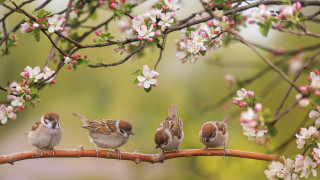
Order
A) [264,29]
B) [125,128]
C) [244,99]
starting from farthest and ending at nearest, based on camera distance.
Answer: [125,128] < [244,99] < [264,29]

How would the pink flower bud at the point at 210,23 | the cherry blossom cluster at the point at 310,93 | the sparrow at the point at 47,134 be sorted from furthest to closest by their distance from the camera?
1. the sparrow at the point at 47,134
2. the pink flower bud at the point at 210,23
3. the cherry blossom cluster at the point at 310,93

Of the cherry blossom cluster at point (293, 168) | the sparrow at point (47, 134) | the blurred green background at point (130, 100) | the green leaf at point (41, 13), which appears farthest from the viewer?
the blurred green background at point (130, 100)

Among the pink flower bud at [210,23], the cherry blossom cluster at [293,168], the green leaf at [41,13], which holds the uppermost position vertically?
the green leaf at [41,13]

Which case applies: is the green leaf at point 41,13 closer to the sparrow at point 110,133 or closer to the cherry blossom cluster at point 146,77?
the cherry blossom cluster at point 146,77

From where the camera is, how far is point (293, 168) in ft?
9.73

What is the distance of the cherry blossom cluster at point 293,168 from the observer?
2.83 m

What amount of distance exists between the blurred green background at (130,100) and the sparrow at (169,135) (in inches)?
76.0

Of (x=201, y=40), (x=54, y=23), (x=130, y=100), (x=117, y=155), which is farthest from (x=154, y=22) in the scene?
Result: (x=130, y=100)

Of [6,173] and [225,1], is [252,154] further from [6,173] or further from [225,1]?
[6,173]

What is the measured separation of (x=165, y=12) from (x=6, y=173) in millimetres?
6026

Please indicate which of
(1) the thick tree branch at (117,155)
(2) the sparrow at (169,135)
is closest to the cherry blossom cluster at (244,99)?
(1) the thick tree branch at (117,155)

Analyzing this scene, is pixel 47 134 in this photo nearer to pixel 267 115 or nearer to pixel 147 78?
pixel 147 78

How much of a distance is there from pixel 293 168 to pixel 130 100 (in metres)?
5.76

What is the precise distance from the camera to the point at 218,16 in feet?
9.50
